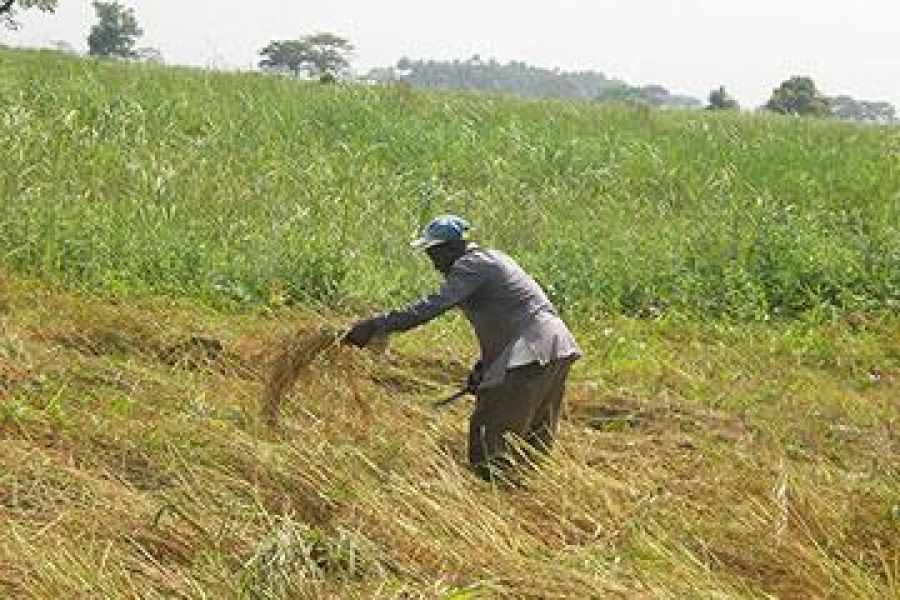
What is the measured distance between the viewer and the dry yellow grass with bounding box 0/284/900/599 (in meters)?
3.30

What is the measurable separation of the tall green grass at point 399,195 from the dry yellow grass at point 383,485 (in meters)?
1.58

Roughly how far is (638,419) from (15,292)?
3880 mm

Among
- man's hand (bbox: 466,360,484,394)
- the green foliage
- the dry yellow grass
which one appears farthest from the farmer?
the green foliage

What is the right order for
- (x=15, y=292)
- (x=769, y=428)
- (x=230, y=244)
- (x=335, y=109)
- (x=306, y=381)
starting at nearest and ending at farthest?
(x=306, y=381) < (x=769, y=428) < (x=15, y=292) < (x=230, y=244) < (x=335, y=109)

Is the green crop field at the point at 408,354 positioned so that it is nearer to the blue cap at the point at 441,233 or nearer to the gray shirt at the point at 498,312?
the gray shirt at the point at 498,312

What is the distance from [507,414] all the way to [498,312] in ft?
1.35

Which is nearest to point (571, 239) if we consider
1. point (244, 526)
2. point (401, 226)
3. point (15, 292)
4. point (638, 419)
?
point (401, 226)

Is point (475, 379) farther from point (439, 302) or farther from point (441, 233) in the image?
point (441, 233)

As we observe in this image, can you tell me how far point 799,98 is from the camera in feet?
132

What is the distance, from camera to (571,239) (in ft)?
30.0

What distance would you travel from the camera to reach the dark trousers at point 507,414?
14.6 feet

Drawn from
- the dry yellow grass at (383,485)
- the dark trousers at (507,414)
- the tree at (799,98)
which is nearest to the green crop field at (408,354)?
the dry yellow grass at (383,485)

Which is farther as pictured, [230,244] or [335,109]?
[335,109]

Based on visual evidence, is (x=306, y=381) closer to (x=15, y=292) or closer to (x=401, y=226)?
(x=15, y=292)
